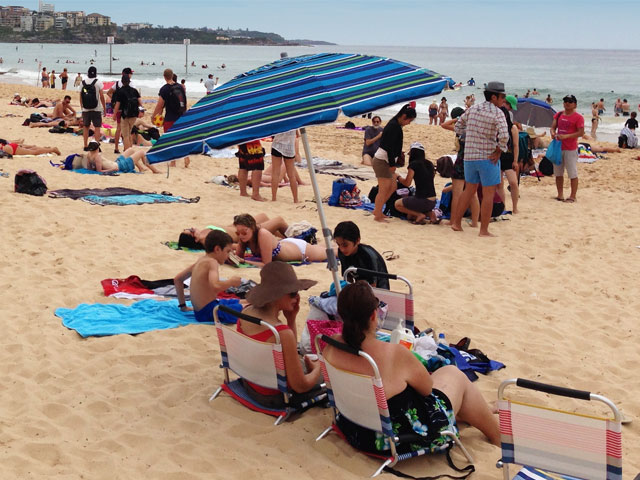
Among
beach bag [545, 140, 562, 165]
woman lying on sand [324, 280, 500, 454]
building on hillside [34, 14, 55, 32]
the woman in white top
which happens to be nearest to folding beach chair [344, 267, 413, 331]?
woman lying on sand [324, 280, 500, 454]

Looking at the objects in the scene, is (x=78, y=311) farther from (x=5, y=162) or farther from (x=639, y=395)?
(x=5, y=162)

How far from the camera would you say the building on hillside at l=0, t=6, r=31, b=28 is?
176 meters

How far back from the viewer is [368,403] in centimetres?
336

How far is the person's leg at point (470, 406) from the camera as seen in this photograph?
3.80 m

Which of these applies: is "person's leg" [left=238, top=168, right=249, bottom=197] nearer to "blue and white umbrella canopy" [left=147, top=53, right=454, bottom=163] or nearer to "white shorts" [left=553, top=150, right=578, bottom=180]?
"white shorts" [left=553, top=150, right=578, bottom=180]

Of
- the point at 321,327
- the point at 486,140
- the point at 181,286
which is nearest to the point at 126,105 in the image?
the point at 486,140

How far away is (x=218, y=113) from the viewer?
3.93m

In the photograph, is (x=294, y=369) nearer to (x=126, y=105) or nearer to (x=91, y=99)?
(x=126, y=105)

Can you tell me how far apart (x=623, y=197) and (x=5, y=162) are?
33.0ft

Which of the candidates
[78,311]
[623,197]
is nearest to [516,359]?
[78,311]

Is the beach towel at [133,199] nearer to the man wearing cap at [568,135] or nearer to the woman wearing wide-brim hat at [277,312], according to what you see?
the man wearing cap at [568,135]

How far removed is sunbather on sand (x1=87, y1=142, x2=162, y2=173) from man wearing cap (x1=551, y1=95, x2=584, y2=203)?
21.0 ft

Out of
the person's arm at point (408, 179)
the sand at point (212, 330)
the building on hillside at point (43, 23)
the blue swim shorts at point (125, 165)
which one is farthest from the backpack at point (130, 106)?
the building on hillside at point (43, 23)

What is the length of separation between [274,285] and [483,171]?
478 centimetres
